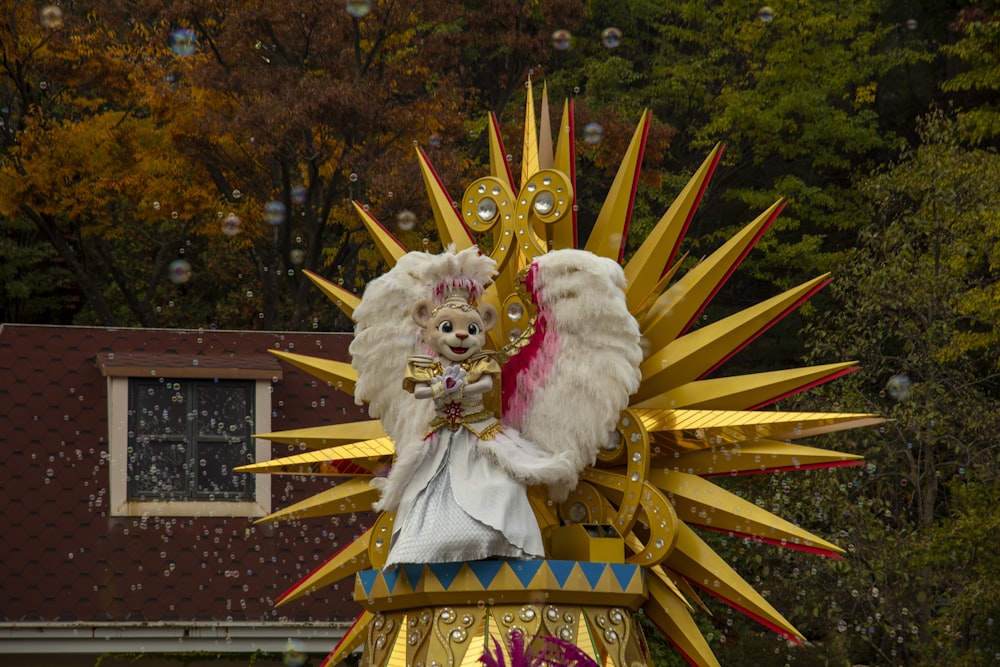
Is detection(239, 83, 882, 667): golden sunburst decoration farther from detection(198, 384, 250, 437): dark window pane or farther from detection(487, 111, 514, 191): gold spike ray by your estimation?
detection(198, 384, 250, 437): dark window pane

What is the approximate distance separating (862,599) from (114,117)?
474 inches

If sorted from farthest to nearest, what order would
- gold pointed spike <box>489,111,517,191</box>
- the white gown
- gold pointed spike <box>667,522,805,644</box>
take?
gold pointed spike <box>489,111,517,191</box>
gold pointed spike <box>667,522,805,644</box>
the white gown

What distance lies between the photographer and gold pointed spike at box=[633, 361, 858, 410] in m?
8.54

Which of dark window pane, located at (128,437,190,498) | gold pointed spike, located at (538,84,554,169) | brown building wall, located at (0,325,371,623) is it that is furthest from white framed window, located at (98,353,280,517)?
gold pointed spike, located at (538,84,554,169)

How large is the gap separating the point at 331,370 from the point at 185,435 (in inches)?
194

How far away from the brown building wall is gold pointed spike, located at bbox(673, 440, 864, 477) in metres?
6.15

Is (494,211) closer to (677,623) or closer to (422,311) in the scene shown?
(422,311)

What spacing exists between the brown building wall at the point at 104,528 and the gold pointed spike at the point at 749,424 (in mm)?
6390

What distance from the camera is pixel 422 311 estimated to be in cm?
837

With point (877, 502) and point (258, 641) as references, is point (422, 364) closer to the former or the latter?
point (258, 641)

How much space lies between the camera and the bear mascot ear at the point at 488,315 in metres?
8.37

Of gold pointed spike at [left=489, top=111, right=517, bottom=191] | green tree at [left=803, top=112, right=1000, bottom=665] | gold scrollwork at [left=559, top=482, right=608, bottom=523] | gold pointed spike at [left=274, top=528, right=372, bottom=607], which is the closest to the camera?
gold scrollwork at [left=559, top=482, right=608, bottom=523]

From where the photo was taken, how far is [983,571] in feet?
43.0

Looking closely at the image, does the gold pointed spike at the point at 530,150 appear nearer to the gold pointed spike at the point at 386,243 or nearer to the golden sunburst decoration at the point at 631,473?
the golden sunburst decoration at the point at 631,473
